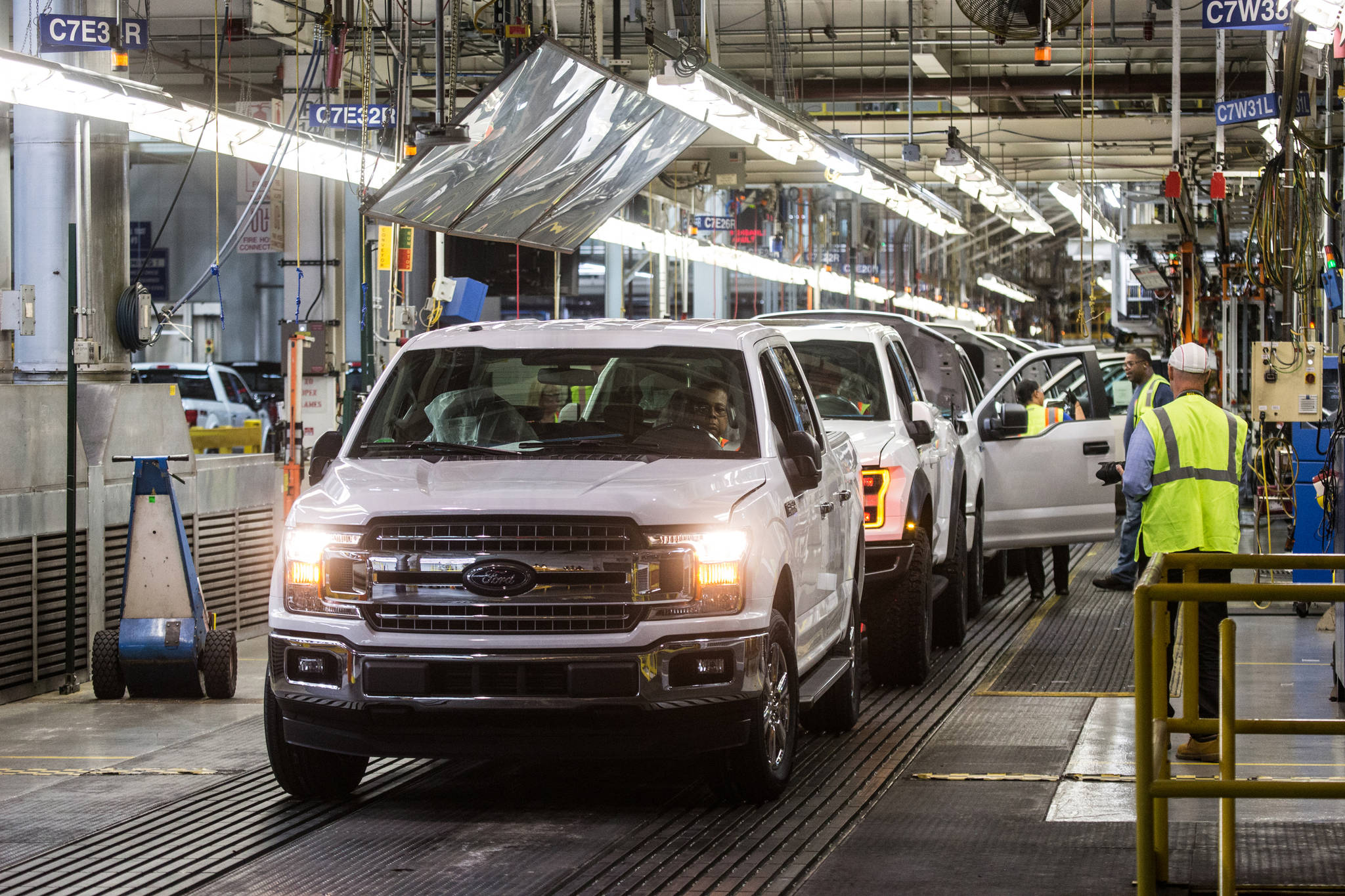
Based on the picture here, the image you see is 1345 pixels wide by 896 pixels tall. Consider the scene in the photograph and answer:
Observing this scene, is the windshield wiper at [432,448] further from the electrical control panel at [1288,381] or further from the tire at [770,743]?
the electrical control panel at [1288,381]

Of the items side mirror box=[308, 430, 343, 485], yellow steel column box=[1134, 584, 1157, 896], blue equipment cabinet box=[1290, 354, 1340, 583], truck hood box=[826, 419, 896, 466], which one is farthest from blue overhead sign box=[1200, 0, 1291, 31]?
yellow steel column box=[1134, 584, 1157, 896]

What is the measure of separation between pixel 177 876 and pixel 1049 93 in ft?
61.6

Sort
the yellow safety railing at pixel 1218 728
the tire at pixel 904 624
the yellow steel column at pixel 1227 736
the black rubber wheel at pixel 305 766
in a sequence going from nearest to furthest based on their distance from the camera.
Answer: the yellow safety railing at pixel 1218 728
the yellow steel column at pixel 1227 736
the black rubber wheel at pixel 305 766
the tire at pixel 904 624

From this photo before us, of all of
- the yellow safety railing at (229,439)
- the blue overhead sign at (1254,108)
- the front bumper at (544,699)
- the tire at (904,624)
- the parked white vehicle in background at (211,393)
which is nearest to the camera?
the front bumper at (544,699)

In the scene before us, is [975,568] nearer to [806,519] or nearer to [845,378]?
[845,378]

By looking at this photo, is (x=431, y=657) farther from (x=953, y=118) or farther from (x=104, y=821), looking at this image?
(x=953, y=118)

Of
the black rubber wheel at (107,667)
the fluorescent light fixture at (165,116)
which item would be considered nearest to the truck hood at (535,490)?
the black rubber wheel at (107,667)

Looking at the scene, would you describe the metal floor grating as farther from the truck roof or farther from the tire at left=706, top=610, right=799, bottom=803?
the truck roof

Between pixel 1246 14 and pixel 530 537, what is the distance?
8.26 m

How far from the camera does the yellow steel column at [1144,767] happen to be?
181 inches

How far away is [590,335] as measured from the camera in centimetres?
734

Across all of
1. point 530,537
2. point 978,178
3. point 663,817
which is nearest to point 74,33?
point 530,537

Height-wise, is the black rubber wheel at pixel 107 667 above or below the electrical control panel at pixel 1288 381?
below

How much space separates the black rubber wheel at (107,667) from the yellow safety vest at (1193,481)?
5.88m
